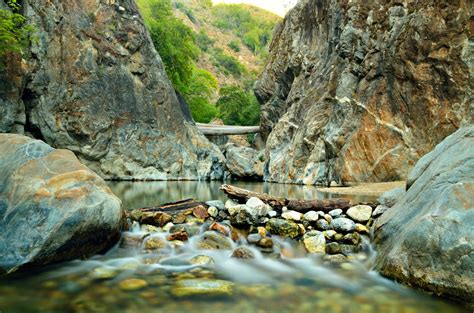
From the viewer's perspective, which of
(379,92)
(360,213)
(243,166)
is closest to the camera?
(360,213)

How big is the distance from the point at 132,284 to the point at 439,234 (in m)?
3.11

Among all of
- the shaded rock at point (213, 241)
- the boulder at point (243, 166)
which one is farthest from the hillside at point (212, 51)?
the shaded rock at point (213, 241)

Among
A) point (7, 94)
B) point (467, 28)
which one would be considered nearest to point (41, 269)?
point (7, 94)

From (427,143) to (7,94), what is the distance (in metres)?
17.2

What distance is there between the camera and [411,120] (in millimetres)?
14914

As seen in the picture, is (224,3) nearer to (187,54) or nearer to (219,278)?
(187,54)

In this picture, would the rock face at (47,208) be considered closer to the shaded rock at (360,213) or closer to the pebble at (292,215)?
the pebble at (292,215)

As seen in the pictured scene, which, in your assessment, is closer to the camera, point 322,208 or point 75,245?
point 75,245

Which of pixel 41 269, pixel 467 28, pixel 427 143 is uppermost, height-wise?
pixel 467 28

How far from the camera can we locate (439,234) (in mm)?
3361

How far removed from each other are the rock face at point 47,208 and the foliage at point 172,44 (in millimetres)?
25962

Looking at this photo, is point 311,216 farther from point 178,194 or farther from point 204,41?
point 204,41

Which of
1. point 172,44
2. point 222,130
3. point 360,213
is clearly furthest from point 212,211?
point 222,130

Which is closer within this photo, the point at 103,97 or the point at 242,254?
the point at 242,254
